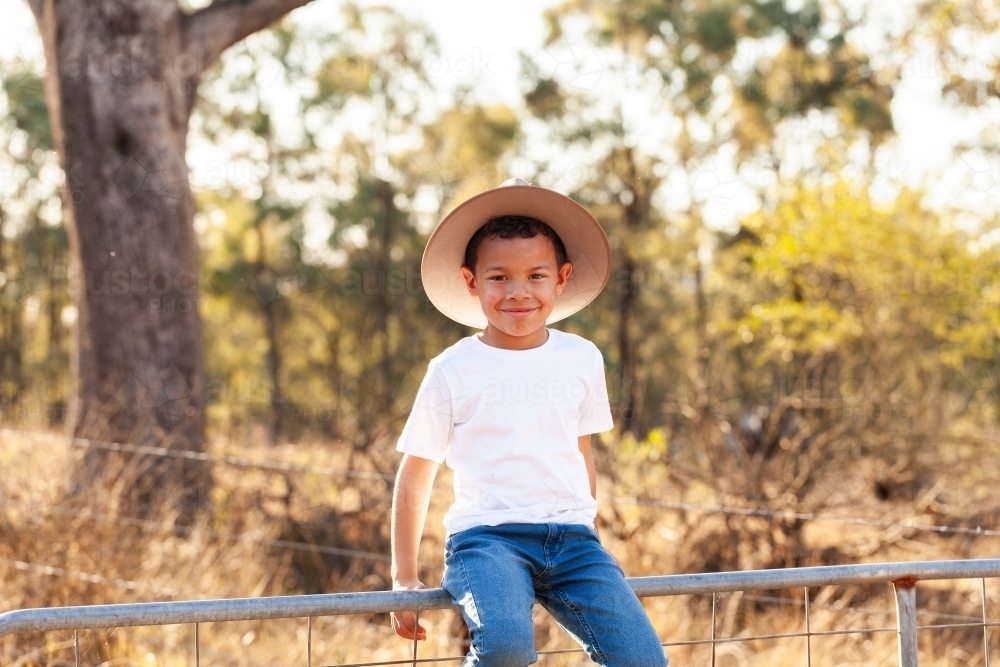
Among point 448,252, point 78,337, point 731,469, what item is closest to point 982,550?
point 731,469

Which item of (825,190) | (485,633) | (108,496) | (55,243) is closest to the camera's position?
(485,633)

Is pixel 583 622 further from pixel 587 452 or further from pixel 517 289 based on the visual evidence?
pixel 517 289

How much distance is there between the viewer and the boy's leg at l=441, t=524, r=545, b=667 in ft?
6.82

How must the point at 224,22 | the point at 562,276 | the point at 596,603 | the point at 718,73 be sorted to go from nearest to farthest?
the point at 596,603 < the point at 562,276 < the point at 224,22 < the point at 718,73

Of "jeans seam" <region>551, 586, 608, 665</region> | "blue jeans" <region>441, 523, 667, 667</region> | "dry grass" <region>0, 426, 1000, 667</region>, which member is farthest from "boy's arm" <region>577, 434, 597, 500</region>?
"dry grass" <region>0, 426, 1000, 667</region>

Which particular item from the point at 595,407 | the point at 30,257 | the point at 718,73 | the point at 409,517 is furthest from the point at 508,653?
the point at 30,257

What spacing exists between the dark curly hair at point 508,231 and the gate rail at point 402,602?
78 cm

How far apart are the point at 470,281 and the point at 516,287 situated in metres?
0.17

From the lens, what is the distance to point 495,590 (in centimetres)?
213

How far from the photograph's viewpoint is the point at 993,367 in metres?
14.0

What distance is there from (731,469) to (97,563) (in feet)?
11.8

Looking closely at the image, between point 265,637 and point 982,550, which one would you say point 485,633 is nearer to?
point 265,637

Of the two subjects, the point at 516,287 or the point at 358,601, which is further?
the point at 516,287

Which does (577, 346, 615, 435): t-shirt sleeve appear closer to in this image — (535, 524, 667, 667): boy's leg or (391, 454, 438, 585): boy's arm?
(535, 524, 667, 667): boy's leg
